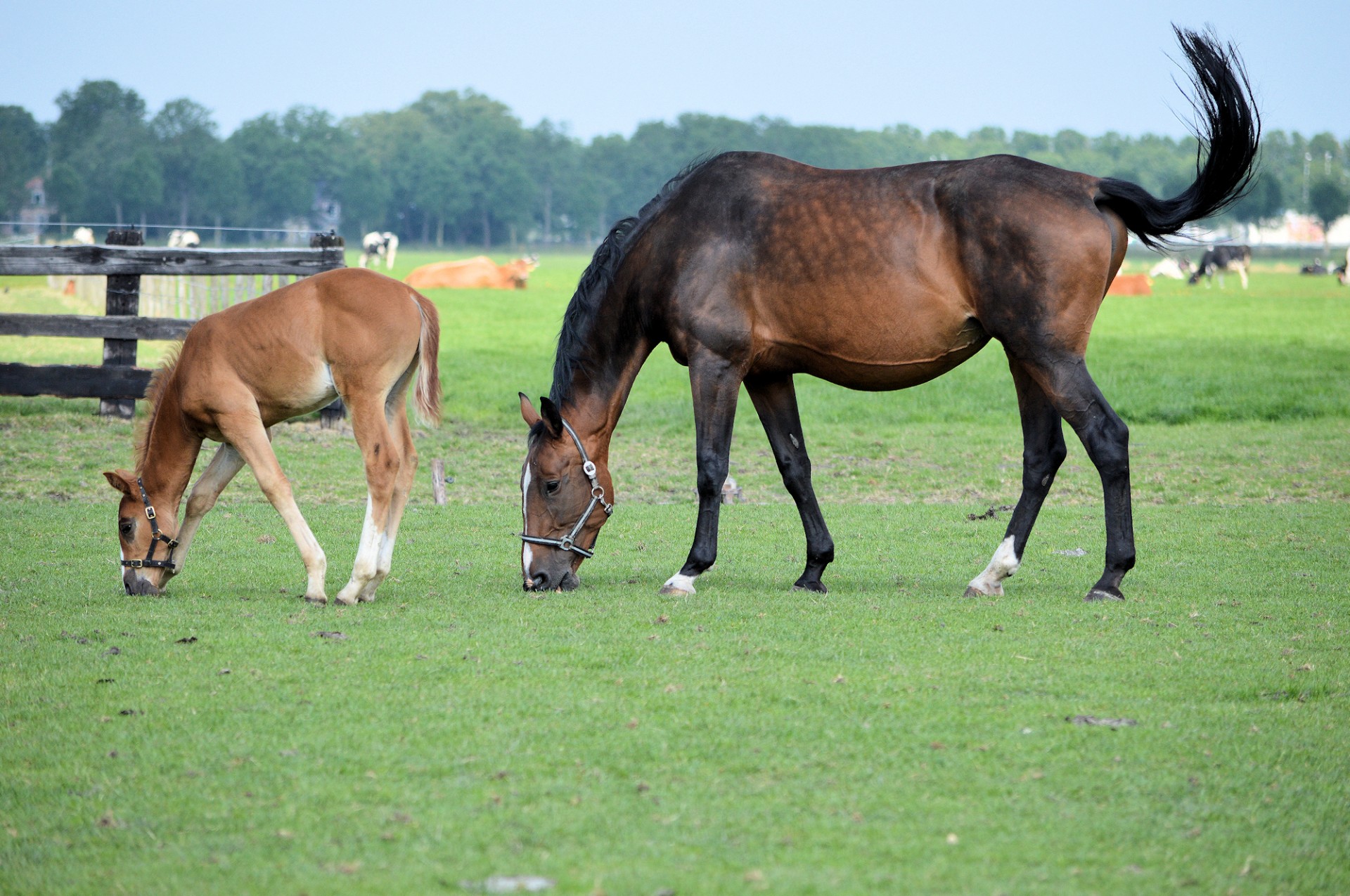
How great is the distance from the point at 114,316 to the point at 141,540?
28.2ft

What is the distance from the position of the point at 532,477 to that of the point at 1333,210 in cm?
14838

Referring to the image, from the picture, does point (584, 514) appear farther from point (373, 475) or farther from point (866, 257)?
point (866, 257)

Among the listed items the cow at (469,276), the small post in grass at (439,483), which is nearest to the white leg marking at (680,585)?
the small post in grass at (439,483)

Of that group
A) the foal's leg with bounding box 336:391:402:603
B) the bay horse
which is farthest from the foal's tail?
the foal's leg with bounding box 336:391:402:603

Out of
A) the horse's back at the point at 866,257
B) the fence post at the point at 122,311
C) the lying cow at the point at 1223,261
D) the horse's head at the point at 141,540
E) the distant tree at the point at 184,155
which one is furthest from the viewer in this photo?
the distant tree at the point at 184,155

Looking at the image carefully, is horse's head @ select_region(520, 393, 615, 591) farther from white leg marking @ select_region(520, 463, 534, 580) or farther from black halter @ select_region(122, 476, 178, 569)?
black halter @ select_region(122, 476, 178, 569)

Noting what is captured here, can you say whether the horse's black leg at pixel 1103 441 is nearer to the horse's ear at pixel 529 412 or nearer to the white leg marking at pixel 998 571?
the white leg marking at pixel 998 571

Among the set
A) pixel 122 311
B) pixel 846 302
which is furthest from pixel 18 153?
pixel 846 302

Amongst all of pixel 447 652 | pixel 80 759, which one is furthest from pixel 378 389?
pixel 80 759

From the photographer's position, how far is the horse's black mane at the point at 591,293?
743cm

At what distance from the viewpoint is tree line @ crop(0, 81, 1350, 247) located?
10856 centimetres

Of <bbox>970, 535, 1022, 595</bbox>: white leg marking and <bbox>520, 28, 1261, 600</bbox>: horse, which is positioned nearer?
<bbox>520, 28, 1261, 600</bbox>: horse

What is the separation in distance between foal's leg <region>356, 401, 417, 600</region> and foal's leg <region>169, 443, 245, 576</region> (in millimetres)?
908

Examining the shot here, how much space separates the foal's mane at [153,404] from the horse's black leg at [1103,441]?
15.8 ft
